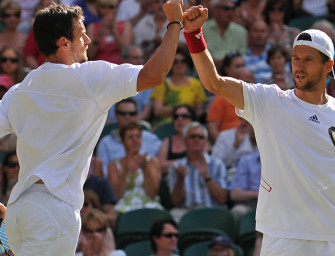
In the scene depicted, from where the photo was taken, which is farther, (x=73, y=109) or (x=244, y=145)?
(x=244, y=145)

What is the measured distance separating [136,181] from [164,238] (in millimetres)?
1246

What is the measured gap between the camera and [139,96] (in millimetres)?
11461

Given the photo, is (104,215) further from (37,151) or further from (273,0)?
(273,0)

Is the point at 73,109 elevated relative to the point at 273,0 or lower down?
lower down

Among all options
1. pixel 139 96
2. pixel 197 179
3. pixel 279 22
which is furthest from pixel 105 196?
pixel 279 22

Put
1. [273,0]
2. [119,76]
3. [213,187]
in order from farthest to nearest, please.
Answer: [273,0] < [213,187] < [119,76]

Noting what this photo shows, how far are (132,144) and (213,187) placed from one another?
3.62 ft

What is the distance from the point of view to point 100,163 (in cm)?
987

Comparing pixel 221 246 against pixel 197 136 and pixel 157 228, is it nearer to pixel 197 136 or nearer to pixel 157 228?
pixel 157 228

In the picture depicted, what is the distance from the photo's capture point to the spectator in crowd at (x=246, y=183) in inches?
372

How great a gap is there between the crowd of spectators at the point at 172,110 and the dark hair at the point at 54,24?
3.85 metres

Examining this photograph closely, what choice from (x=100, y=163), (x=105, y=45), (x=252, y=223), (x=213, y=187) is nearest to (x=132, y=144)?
(x=100, y=163)

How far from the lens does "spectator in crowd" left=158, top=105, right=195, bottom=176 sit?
33.0 feet

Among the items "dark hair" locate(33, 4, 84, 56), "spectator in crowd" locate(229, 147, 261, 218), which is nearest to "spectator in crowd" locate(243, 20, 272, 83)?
"spectator in crowd" locate(229, 147, 261, 218)
